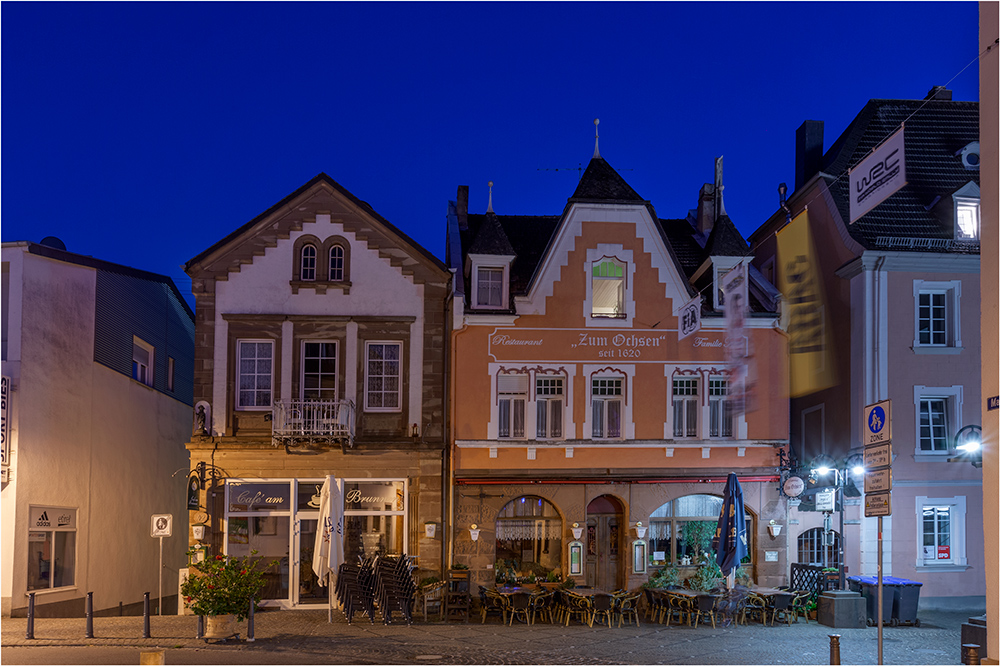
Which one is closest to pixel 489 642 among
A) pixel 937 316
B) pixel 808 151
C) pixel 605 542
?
pixel 605 542

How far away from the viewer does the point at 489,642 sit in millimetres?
18250

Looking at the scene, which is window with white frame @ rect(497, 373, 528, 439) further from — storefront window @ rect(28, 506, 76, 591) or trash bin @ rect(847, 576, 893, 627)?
storefront window @ rect(28, 506, 76, 591)

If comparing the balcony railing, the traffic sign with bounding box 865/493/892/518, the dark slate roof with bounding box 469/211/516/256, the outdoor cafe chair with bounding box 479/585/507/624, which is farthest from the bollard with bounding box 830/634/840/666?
the dark slate roof with bounding box 469/211/516/256

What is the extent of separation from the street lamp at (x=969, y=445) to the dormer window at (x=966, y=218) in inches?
180

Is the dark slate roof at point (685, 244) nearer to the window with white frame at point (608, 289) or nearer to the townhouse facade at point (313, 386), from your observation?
the window with white frame at point (608, 289)

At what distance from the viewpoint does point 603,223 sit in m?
25.0

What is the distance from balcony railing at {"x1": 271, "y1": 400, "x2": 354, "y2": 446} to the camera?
23.4m

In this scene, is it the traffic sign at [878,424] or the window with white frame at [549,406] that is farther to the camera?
the window with white frame at [549,406]

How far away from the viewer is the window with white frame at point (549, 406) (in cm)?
2452

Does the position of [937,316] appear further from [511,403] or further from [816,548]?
[511,403]

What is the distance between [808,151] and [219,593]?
19968mm

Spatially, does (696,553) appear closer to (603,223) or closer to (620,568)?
(620,568)

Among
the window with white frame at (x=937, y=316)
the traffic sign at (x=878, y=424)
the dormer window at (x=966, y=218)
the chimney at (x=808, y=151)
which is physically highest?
→ the chimney at (x=808, y=151)

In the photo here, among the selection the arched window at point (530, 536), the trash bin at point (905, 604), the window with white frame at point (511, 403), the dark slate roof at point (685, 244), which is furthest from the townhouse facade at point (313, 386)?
the trash bin at point (905, 604)
